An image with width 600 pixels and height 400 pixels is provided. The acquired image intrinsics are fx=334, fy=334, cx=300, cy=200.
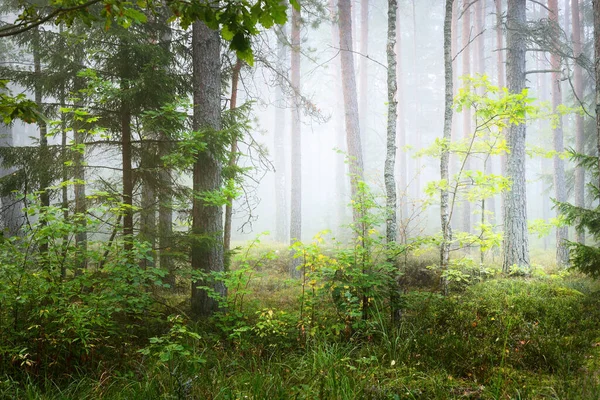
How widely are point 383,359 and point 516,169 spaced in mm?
8653

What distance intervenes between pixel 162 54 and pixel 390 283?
5703 mm

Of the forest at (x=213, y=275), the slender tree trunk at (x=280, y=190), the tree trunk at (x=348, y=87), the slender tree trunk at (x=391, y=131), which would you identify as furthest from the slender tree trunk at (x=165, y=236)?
the slender tree trunk at (x=280, y=190)

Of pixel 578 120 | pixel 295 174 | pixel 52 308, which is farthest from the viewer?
pixel 578 120

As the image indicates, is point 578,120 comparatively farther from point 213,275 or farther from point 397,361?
point 213,275

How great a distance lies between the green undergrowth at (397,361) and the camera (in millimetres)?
3199

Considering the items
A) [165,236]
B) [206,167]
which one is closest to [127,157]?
[206,167]

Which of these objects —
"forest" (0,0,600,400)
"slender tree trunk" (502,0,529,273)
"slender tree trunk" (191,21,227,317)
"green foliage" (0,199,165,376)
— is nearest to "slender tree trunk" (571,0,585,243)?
"slender tree trunk" (502,0,529,273)

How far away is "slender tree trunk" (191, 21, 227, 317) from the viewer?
6348mm

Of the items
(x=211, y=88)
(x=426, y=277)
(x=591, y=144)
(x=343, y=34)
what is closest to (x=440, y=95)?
(x=591, y=144)

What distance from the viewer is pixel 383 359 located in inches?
158

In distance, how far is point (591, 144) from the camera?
56.2 ft

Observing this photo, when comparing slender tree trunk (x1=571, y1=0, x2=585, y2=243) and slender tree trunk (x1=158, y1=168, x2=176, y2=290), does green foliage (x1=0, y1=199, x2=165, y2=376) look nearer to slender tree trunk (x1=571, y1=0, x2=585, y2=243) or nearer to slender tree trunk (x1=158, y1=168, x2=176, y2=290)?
slender tree trunk (x1=158, y1=168, x2=176, y2=290)

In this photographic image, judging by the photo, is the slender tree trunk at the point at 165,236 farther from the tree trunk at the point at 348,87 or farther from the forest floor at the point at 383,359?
the tree trunk at the point at 348,87

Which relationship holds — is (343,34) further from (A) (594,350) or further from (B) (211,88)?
(A) (594,350)
